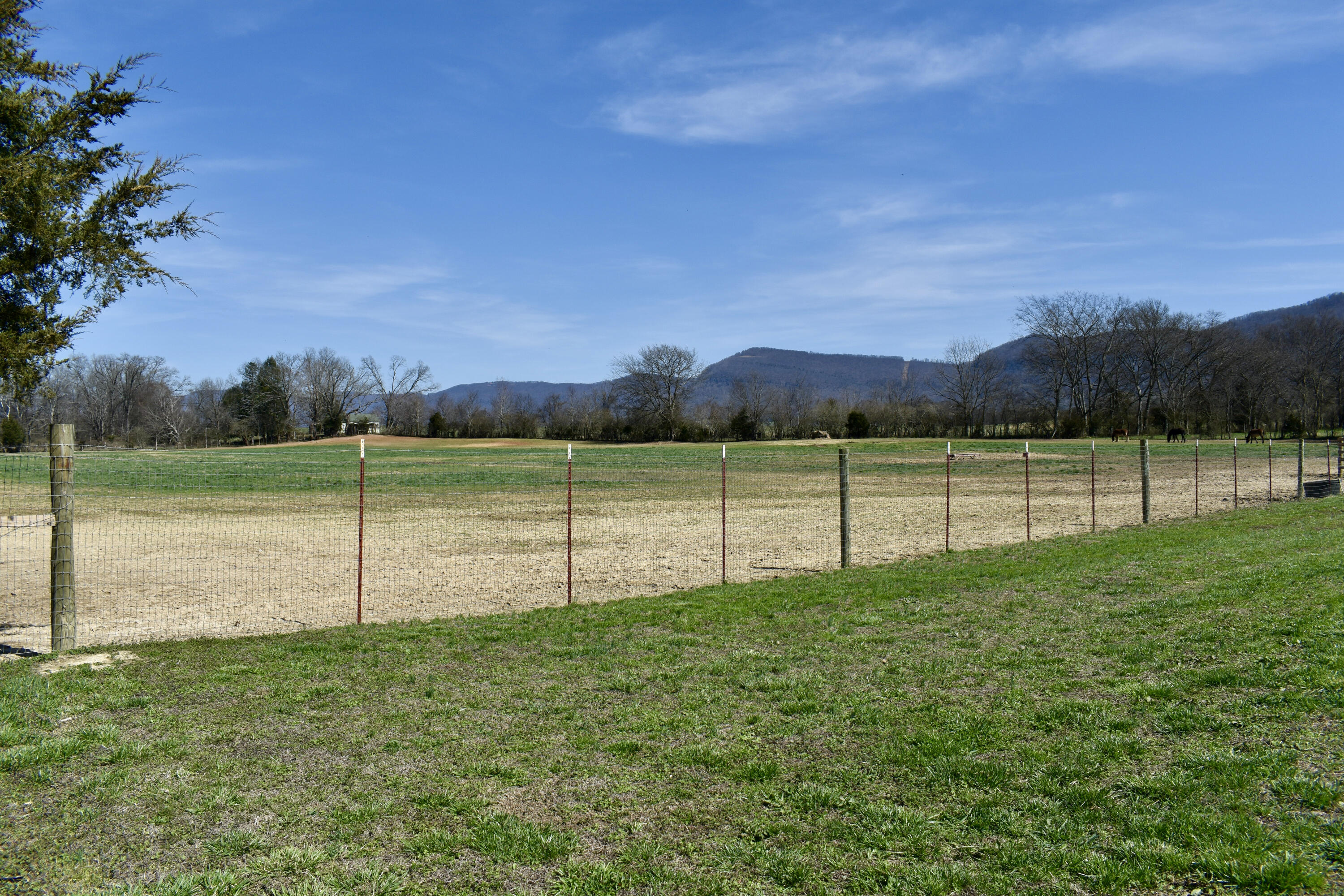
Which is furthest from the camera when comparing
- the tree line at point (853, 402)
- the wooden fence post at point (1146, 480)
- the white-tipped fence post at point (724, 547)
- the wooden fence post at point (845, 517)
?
the tree line at point (853, 402)

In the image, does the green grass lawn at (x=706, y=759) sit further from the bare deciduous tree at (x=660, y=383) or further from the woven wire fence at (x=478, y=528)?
the bare deciduous tree at (x=660, y=383)

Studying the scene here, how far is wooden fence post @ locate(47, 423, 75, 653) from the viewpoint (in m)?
8.33

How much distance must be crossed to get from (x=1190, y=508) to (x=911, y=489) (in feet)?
34.8

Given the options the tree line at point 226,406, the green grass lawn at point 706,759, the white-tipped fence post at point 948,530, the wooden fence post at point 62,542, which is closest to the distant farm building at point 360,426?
the tree line at point 226,406

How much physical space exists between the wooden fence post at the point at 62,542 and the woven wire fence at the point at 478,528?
1.80 ft

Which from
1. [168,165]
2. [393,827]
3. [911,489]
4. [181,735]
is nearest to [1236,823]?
[393,827]

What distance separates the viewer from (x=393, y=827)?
169 inches

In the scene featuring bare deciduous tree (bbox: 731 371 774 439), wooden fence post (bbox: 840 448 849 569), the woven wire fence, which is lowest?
the woven wire fence

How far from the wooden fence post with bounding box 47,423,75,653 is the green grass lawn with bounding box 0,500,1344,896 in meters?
1.00

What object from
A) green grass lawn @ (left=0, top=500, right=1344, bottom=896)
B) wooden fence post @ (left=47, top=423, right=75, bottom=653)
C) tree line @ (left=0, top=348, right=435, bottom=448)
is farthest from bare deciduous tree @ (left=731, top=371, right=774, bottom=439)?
green grass lawn @ (left=0, top=500, right=1344, bottom=896)

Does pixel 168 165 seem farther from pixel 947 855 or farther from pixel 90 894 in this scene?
pixel 947 855

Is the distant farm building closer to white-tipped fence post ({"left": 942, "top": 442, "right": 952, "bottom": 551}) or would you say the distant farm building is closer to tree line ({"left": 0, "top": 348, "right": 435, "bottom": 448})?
tree line ({"left": 0, "top": 348, "right": 435, "bottom": 448})

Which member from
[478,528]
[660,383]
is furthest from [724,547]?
[660,383]

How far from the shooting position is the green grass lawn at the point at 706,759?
12.5 ft
